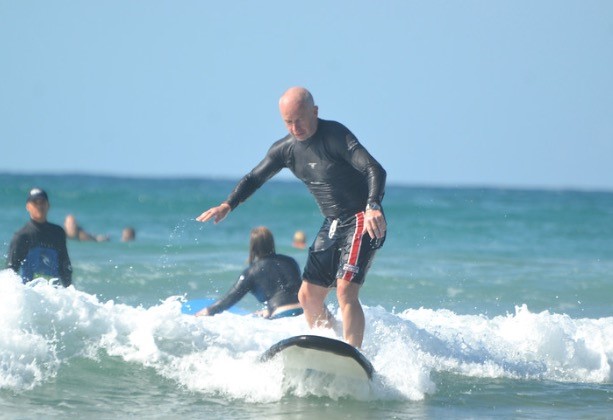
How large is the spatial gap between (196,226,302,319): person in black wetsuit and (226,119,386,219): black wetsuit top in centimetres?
215

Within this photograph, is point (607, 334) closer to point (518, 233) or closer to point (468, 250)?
point (468, 250)

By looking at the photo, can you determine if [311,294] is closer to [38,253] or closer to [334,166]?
[334,166]

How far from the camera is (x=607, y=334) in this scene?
9.31m

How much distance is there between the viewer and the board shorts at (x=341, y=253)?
6.64 meters

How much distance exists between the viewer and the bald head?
21.8 feet

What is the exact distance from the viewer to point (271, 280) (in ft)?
29.8

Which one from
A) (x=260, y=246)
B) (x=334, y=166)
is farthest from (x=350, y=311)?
(x=260, y=246)

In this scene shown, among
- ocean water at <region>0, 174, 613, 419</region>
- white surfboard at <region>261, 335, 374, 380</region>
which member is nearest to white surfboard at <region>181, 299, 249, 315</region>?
ocean water at <region>0, 174, 613, 419</region>

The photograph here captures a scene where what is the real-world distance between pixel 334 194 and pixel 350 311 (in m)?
0.76

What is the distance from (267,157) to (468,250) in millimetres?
15834

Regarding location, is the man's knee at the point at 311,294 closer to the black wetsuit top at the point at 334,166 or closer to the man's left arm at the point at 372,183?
the black wetsuit top at the point at 334,166

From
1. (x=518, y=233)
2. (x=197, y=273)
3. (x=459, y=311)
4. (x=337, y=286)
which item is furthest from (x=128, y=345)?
(x=518, y=233)

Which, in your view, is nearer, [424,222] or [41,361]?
[41,361]

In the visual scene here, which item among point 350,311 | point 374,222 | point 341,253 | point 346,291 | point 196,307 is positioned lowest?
point 196,307
